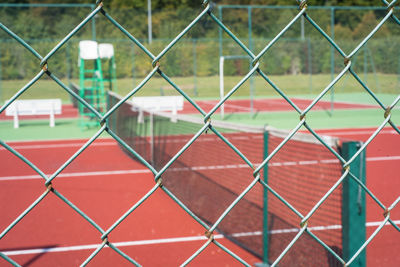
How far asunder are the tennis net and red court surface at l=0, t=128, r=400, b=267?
198 millimetres

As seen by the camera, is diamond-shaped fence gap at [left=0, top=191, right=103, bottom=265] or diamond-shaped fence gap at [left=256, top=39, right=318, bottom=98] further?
diamond-shaped fence gap at [left=256, top=39, right=318, bottom=98]

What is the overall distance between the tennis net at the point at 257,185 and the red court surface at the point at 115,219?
0.20 metres

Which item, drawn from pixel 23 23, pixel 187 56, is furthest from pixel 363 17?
pixel 23 23

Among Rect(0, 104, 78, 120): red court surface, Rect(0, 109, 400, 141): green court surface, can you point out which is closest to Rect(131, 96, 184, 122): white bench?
Rect(0, 109, 400, 141): green court surface

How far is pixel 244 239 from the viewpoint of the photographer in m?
3.79

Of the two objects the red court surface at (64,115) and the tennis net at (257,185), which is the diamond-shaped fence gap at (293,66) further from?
the tennis net at (257,185)

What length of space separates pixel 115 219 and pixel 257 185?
1409mm

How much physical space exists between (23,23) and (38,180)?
8.47 meters

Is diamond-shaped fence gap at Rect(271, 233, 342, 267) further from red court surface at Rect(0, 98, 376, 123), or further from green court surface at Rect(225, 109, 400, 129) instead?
red court surface at Rect(0, 98, 376, 123)

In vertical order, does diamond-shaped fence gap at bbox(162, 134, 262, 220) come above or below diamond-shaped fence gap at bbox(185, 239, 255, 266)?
above

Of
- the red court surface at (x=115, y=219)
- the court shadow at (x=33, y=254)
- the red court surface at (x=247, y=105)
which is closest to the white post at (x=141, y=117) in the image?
the red court surface at (x=115, y=219)

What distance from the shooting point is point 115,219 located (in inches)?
180

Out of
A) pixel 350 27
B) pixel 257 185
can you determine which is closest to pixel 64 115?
pixel 350 27

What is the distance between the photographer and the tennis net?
9.95 feet
